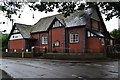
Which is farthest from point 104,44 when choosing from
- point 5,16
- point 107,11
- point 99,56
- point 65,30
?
point 5,16

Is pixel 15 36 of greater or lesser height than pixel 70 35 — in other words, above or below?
above

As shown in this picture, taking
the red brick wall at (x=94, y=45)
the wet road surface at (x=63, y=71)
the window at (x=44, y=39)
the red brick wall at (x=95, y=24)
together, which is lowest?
the wet road surface at (x=63, y=71)

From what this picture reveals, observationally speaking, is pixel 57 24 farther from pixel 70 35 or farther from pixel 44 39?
pixel 44 39

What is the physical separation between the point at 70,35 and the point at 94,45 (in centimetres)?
515

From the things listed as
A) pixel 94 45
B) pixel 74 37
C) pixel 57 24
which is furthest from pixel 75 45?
pixel 57 24

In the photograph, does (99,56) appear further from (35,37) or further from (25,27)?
(25,27)

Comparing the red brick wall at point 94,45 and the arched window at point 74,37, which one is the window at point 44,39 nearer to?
the arched window at point 74,37

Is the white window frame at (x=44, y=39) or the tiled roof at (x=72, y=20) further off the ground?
the tiled roof at (x=72, y=20)

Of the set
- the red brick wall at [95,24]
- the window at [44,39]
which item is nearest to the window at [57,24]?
the window at [44,39]

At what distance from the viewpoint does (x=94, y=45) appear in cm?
2700

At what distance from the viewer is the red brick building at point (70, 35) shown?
27.5 metres

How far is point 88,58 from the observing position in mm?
23266

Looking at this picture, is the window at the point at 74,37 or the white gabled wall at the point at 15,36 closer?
the window at the point at 74,37

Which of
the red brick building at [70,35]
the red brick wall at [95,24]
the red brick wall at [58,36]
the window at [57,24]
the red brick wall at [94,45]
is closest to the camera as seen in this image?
the red brick wall at [94,45]
